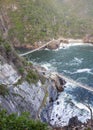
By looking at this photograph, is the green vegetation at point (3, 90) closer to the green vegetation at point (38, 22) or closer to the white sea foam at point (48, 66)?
the white sea foam at point (48, 66)

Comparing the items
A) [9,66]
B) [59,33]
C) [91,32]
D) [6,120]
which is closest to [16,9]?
[59,33]

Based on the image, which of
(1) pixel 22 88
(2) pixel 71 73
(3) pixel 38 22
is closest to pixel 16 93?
(1) pixel 22 88

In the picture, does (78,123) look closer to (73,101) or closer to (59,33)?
(73,101)

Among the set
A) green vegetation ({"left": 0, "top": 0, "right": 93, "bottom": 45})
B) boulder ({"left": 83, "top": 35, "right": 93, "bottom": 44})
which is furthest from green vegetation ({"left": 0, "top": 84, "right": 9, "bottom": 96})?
boulder ({"left": 83, "top": 35, "right": 93, "bottom": 44})

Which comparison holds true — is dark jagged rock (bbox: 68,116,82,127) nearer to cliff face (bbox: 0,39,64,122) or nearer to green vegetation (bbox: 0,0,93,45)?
cliff face (bbox: 0,39,64,122)

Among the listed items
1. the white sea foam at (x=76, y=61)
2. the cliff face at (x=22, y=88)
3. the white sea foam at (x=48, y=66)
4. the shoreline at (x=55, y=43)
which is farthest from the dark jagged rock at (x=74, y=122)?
the shoreline at (x=55, y=43)

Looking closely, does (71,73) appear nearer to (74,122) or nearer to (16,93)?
(74,122)
